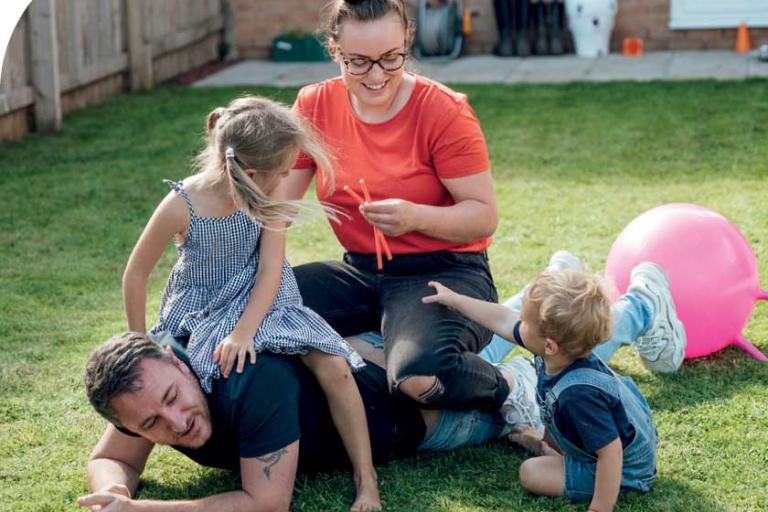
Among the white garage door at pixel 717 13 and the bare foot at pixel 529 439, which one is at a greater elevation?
the white garage door at pixel 717 13

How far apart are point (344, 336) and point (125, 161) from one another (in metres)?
3.88

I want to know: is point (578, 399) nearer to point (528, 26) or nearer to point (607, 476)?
point (607, 476)

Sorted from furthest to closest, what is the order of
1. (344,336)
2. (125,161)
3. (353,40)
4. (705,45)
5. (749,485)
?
(705,45) < (125,161) < (344,336) < (353,40) < (749,485)

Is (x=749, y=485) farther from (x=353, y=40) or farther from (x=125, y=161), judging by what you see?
(x=125, y=161)

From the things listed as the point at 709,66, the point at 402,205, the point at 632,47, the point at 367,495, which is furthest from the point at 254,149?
the point at 632,47

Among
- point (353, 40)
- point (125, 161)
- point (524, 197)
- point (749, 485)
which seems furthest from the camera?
point (125, 161)

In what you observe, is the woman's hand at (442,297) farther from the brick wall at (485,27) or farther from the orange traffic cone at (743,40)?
the orange traffic cone at (743,40)

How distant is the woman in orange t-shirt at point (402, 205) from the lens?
3.21m

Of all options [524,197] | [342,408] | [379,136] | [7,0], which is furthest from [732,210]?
[7,0]

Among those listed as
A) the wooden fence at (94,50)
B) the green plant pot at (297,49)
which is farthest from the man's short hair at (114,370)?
the green plant pot at (297,49)

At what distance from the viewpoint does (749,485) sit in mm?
3023

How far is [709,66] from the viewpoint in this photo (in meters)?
9.55

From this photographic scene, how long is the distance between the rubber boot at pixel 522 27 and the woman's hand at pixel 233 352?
317 inches

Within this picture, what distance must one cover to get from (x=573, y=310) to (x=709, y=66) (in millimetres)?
7304
